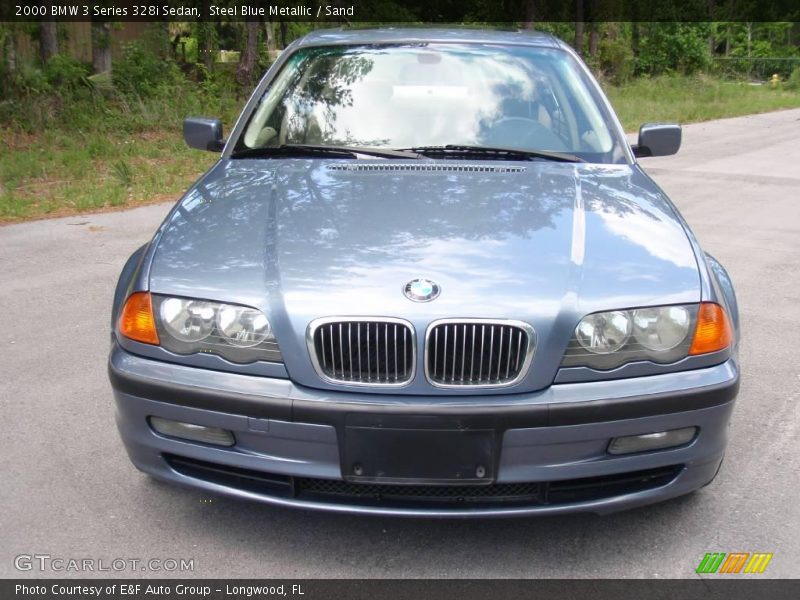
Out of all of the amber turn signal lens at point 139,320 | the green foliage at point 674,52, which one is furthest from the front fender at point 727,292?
the green foliage at point 674,52

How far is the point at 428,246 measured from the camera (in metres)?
2.88

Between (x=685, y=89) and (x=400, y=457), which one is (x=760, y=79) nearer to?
(x=685, y=89)

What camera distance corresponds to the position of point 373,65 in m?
4.27

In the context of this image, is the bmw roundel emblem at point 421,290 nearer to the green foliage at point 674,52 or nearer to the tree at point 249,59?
the tree at point 249,59

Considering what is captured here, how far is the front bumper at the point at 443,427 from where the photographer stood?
2531mm

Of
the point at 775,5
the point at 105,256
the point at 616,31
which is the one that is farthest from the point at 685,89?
the point at 775,5

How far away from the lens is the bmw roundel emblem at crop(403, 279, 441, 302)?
8.62 feet

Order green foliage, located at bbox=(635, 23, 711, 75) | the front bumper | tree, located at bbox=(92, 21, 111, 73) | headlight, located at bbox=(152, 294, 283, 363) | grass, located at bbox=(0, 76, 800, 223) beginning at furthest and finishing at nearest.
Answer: green foliage, located at bbox=(635, 23, 711, 75)
tree, located at bbox=(92, 21, 111, 73)
grass, located at bbox=(0, 76, 800, 223)
headlight, located at bbox=(152, 294, 283, 363)
the front bumper

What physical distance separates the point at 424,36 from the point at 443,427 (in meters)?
2.60

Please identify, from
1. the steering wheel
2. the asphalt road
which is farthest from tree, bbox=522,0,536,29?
the steering wheel

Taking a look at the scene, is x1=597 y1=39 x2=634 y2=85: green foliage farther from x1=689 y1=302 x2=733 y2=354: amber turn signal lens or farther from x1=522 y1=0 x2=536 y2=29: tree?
x1=689 y1=302 x2=733 y2=354: amber turn signal lens

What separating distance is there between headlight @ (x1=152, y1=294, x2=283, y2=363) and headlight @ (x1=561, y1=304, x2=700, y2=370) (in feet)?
2.91

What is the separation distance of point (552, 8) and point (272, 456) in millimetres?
35369

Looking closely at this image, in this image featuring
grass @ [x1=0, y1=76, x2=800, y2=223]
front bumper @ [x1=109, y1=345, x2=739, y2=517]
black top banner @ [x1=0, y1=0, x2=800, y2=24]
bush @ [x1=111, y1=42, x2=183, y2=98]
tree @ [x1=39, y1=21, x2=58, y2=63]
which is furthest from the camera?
bush @ [x1=111, y1=42, x2=183, y2=98]
